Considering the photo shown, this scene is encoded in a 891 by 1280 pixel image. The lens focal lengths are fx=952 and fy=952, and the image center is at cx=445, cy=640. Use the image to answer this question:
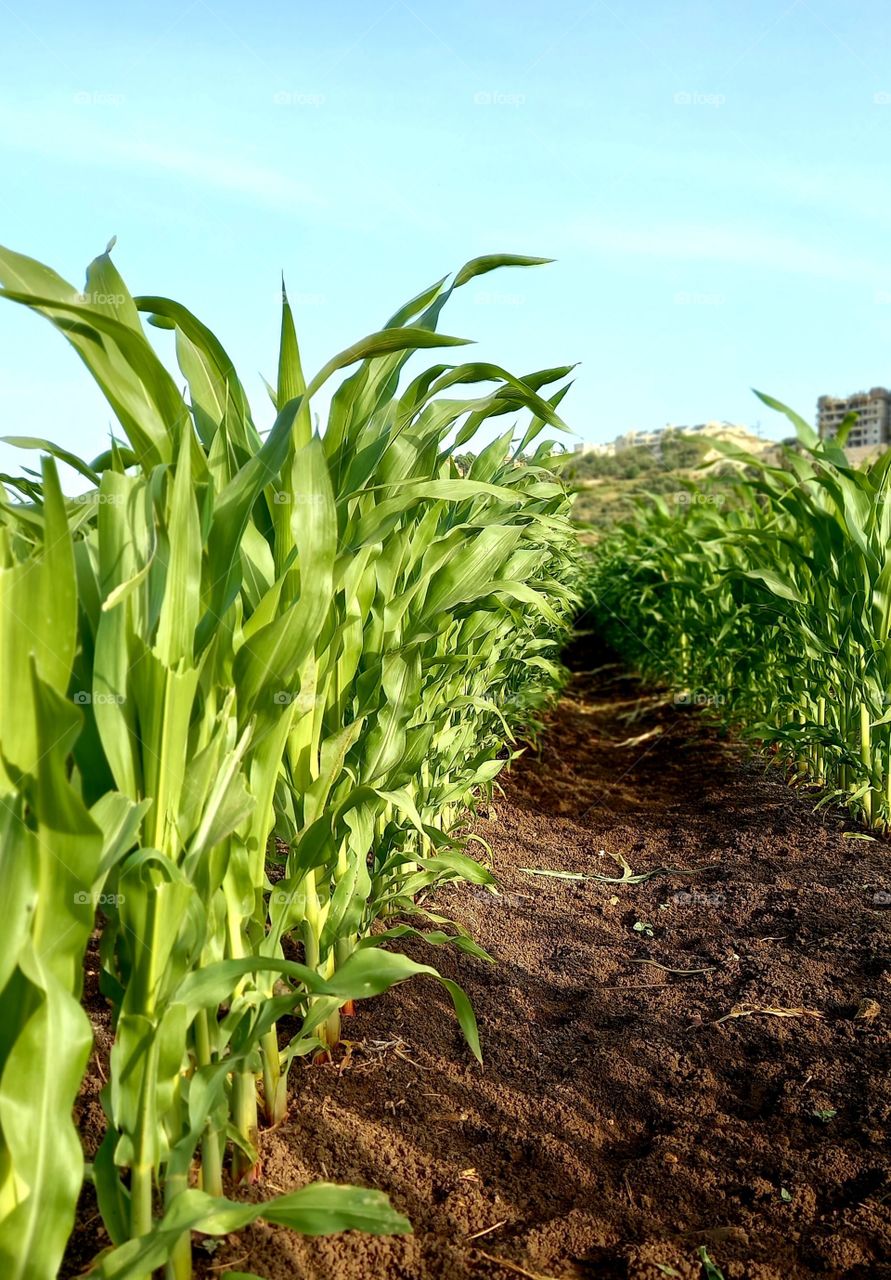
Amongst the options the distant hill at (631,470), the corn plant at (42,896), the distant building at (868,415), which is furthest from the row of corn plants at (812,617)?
the distant building at (868,415)

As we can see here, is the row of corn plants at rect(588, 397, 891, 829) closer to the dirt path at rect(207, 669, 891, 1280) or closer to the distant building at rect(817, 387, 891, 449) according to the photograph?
the dirt path at rect(207, 669, 891, 1280)

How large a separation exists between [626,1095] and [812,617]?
222cm

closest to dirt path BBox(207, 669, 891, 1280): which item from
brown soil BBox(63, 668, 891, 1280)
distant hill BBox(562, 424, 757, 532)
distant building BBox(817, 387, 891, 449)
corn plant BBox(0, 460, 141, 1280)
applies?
brown soil BBox(63, 668, 891, 1280)

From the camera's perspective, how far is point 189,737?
1.24 m

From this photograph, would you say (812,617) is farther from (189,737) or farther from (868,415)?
(868,415)

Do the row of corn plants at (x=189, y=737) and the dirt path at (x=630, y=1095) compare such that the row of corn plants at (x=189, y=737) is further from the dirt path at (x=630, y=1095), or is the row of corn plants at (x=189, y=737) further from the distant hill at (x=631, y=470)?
the distant hill at (x=631, y=470)

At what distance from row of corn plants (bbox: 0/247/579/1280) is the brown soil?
19cm

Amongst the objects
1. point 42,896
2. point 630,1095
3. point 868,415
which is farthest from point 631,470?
point 42,896

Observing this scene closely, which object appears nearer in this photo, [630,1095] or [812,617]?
[630,1095]

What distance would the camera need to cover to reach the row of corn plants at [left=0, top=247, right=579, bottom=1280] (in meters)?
0.93

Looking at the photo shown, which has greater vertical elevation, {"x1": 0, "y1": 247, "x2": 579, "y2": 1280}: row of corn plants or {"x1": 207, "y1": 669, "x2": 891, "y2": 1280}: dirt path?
{"x1": 0, "y1": 247, "x2": 579, "y2": 1280}: row of corn plants

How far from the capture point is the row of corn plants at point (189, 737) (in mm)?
933

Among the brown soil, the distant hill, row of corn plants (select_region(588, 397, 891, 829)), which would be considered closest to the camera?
the brown soil

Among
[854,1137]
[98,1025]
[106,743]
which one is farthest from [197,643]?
[854,1137]
